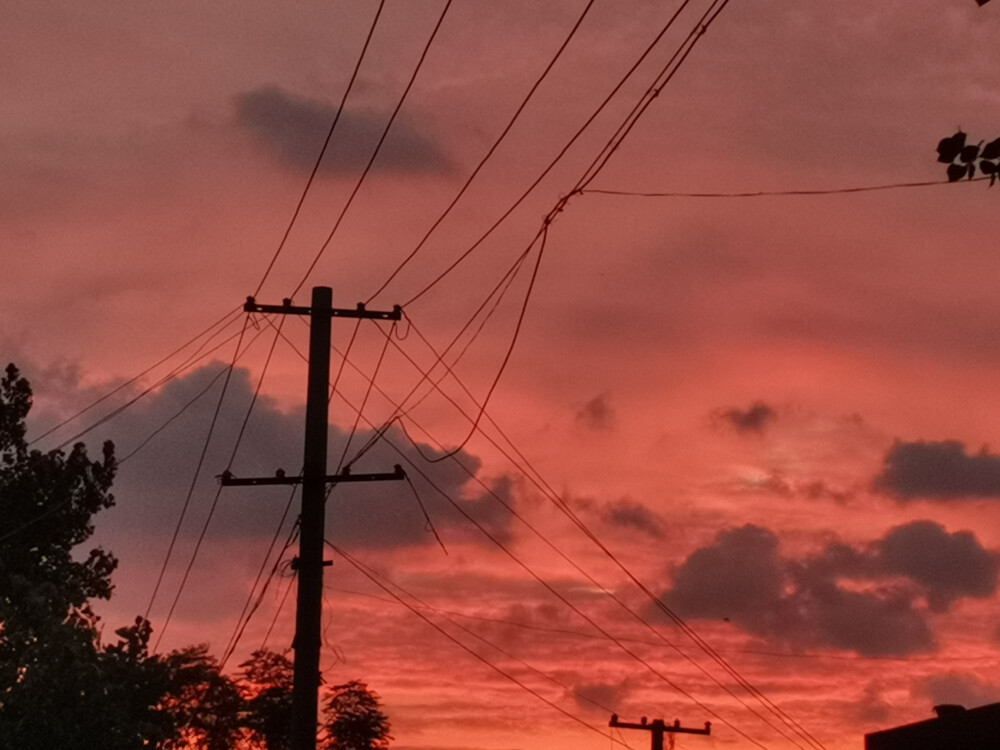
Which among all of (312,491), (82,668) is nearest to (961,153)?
(312,491)

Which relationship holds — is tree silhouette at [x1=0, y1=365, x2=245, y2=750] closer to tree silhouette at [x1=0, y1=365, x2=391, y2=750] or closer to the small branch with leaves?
tree silhouette at [x1=0, y1=365, x2=391, y2=750]

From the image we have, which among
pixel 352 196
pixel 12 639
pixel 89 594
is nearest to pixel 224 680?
pixel 89 594

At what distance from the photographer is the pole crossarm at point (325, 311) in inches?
942

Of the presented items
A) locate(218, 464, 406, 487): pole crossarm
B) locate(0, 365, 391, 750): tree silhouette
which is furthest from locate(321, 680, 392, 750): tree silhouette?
locate(218, 464, 406, 487): pole crossarm

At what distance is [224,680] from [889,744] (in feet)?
116

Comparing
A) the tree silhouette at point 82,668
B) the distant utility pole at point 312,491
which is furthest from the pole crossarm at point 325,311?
the tree silhouette at point 82,668

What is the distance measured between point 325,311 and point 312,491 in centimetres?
288

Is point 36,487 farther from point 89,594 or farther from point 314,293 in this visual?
point 314,293

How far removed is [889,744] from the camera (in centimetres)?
3136

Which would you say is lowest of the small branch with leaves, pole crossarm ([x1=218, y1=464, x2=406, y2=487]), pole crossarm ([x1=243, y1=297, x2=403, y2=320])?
the small branch with leaves

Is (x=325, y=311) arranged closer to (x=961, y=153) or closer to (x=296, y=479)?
(x=296, y=479)

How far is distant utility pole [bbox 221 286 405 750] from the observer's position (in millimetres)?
21953

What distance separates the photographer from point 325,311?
23.7 metres

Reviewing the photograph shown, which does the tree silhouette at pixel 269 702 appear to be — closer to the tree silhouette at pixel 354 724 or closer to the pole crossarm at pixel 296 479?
the tree silhouette at pixel 354 724
